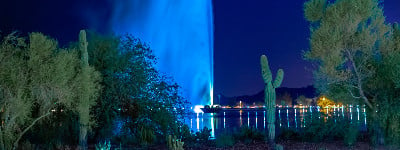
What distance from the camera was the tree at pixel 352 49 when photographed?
56.8ft

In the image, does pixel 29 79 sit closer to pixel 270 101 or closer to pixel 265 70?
pixel 265 70

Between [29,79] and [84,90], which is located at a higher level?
[29,79]

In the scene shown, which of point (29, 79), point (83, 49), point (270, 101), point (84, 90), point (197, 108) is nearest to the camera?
point (29, 79)

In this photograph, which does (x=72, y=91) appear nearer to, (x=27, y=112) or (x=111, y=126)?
(x=27, y=112)

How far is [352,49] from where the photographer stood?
1775 centimetres

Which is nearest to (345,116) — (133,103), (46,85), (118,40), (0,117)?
(133,103)

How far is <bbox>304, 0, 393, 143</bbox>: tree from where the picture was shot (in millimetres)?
17312

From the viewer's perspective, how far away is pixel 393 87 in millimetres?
17406

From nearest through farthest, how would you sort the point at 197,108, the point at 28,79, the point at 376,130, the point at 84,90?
1. the point at 28,79
2. the point at 84,90
3. the point at 376,130
4. the point at 197,108

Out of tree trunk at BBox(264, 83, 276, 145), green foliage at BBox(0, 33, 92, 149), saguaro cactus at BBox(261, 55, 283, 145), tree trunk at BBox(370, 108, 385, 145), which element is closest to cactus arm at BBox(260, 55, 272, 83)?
Result: saguaro cactus at BBox(261, 55, 283, 145)

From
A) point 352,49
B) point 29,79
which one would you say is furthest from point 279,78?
point 29,79

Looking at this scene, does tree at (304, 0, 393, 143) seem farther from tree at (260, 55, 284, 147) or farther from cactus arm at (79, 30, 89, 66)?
cactus arm at (79, 30, 89, 66)

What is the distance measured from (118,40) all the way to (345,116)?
11.0 meters

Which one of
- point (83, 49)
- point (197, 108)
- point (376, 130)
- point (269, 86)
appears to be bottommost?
point (376, 130)
